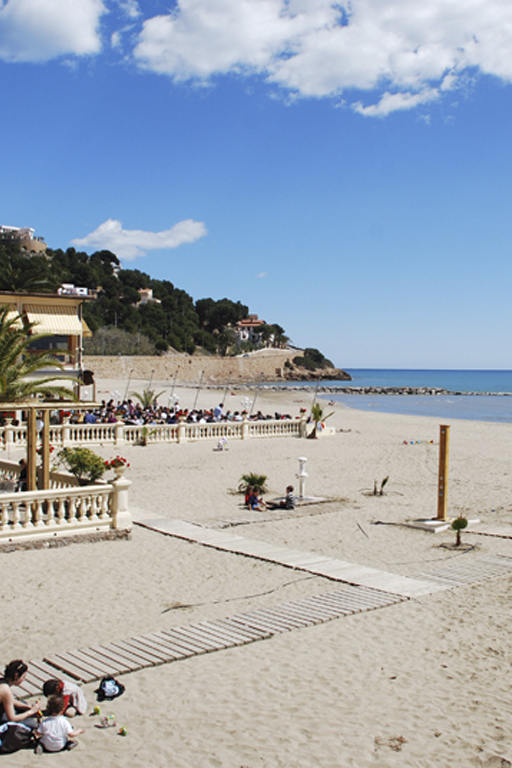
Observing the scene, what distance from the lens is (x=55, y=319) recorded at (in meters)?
26.8

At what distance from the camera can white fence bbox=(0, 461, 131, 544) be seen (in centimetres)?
1063

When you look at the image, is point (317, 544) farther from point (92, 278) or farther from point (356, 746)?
point (92, 278)

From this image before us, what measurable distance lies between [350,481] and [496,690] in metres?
12.6

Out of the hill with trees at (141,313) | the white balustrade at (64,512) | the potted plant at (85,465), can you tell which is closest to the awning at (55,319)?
the potted plant at (85,465)

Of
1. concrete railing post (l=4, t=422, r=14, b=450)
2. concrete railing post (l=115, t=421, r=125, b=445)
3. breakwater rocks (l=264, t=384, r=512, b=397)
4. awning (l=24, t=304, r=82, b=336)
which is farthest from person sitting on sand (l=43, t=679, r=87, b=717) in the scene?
breakwater rocks (l=264, t=384, r=512, b=397)

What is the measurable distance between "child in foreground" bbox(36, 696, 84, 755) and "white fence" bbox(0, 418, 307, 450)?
1664 centimetres

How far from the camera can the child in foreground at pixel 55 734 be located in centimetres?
511

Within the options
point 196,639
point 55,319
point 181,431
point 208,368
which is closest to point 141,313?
point 208,368

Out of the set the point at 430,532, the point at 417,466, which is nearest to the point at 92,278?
the point at 417,466

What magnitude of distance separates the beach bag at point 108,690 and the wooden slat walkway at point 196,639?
0.35 metres

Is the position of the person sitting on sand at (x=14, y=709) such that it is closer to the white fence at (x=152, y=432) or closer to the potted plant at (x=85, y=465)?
the potted plant at (x=85, y=465)

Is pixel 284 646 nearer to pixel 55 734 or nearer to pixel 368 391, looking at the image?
pixel 55 734

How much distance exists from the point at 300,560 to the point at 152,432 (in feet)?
48.3

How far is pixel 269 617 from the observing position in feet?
25.9
